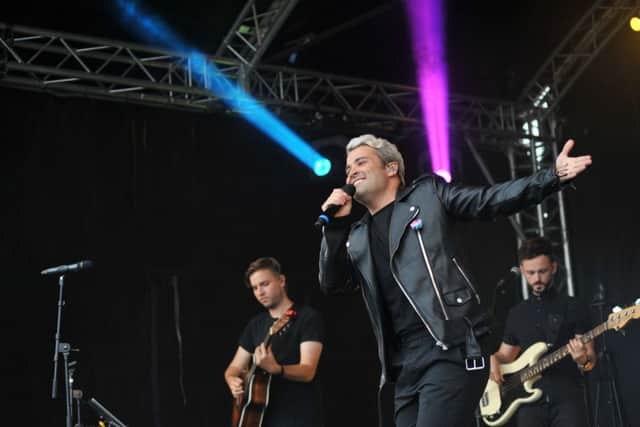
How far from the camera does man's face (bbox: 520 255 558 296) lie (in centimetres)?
549

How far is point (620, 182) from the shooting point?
7648 mm

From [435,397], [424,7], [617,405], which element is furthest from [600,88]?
[435,397]

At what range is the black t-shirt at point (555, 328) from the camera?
207 inches

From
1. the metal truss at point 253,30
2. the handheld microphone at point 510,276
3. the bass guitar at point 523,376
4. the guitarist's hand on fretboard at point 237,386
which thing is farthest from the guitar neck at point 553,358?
the metal truss at point 253,30

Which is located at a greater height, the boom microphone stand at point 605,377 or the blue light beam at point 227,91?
the blue light beam at point 227,91

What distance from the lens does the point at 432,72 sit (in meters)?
7.75

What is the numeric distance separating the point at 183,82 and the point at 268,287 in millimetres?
2432

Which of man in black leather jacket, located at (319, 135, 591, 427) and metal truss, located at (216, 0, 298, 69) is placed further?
metal truss, located at (216, 0, 298, 69)

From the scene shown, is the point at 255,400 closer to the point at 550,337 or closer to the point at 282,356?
the point at 282,356

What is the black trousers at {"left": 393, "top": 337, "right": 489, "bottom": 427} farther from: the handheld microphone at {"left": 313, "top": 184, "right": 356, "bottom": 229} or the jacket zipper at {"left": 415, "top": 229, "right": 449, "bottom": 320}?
the handheld microphone at {"left": 313, "top": 184, "right": 356, "bottom": 229}

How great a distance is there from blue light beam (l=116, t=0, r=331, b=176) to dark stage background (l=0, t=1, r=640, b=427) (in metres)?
0.11

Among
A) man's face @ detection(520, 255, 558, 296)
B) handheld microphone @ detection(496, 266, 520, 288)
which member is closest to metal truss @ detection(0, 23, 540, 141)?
handheld microphone @ detection(496, 266, 520, 288)

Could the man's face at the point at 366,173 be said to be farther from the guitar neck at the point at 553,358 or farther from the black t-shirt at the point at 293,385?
the guitar neck at the point at 553,358

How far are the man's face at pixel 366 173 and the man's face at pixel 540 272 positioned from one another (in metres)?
2.58
